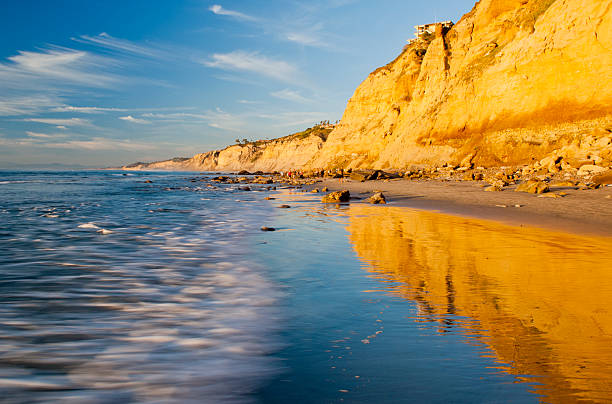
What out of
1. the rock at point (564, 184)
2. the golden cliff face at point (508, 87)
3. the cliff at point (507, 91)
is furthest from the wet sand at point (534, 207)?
the golden cliff face at point (508, 87)

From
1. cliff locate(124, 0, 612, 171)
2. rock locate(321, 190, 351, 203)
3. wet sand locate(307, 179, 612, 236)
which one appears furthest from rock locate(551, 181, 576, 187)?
rock locate(321, 190, 351, 203)

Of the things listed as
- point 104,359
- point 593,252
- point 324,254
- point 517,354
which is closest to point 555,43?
point 593,252

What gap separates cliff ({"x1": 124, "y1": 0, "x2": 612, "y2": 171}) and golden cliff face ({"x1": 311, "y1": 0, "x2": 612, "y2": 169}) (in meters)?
0.07

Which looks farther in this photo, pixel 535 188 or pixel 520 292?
pixel 535 188

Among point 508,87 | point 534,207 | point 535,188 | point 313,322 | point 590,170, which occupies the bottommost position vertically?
point 313,322

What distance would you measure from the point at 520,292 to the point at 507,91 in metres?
32.4

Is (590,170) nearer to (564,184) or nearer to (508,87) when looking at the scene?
(564,184)

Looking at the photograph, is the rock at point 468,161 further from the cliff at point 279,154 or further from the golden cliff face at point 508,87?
the cliff at point 279,154

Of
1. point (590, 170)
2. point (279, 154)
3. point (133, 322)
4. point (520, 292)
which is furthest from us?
point (279, 154)

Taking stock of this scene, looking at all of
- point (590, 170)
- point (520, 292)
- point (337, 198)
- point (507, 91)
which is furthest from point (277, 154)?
point (520, 292)

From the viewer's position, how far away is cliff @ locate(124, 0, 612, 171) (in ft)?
85.9

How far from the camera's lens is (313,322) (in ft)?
13.4

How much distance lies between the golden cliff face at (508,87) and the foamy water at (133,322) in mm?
28230

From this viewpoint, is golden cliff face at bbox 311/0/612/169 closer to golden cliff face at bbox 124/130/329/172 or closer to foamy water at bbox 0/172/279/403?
foamy water at bbox 0/172/279/403
